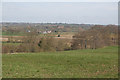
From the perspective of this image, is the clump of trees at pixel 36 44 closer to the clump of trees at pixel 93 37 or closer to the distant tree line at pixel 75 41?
the distant tree line at pixel 75 41

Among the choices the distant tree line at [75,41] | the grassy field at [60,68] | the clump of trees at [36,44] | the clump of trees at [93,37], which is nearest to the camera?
the grassy field at [60,68]

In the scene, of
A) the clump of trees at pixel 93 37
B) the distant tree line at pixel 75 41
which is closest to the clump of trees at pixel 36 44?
the distant tree line at pixel 75 41

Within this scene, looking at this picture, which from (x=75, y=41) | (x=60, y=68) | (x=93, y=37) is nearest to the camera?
(x=60, y=68)

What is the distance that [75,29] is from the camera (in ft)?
157

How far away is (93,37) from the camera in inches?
1881

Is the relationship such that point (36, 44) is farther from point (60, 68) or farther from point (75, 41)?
point (60, 68)

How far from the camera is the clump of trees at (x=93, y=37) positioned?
47.7 m

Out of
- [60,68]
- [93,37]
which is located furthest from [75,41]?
[60,68]

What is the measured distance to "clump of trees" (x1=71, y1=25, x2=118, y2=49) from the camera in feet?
156

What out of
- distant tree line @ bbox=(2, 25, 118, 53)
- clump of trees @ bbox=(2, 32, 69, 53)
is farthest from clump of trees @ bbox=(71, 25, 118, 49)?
clump of trees @ bbox=(2, 32, 69, 53)

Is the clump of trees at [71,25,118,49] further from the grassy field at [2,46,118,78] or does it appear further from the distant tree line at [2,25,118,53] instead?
the grassy field at [2,46,118,78]

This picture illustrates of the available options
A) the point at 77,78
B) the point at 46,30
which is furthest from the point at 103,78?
the point at 46,30

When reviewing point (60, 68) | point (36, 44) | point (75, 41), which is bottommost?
point (60, 68)

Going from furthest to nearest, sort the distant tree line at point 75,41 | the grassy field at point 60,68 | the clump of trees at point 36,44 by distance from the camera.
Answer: the distant tree line at point 75,41, the clump of trees at point 36,44, the grassy field at point 60,68
